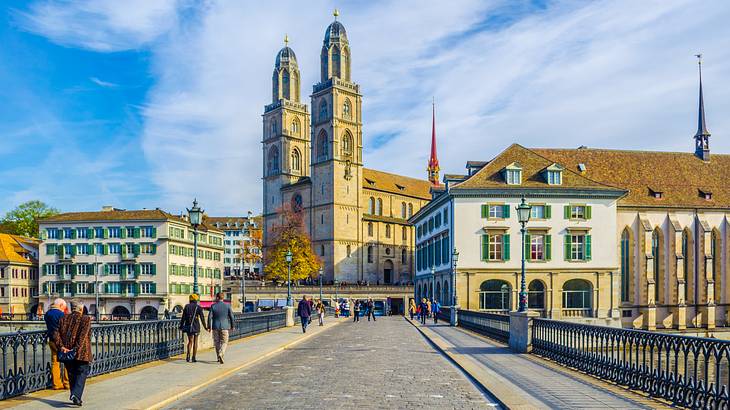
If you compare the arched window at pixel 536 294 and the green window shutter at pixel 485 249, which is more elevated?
the green window shutter at pixel 485 249

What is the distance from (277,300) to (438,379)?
78798 millimetres

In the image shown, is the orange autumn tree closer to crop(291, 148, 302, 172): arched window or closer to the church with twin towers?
the church with twin towers

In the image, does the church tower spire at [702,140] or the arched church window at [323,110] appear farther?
the arched church window at [323,110]

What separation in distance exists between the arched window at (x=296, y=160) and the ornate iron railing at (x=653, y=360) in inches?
4164

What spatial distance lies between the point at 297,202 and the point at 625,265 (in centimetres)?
6066

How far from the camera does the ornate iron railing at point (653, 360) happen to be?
10.6m

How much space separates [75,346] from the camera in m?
11.8

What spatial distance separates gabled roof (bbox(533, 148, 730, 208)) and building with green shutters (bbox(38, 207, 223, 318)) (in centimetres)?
4524

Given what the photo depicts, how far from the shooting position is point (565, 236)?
2266 inches

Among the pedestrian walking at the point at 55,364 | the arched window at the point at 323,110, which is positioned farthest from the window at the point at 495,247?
the arched window at the point at 323,110

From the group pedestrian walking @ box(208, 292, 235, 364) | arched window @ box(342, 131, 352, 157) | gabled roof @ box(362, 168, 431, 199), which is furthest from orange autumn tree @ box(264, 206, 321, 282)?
pedestrian walking @ box(208, 292, 235, 364)

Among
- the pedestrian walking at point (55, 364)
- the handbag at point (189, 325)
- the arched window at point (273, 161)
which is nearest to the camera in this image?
the pedestrian walking at point (55, 364)

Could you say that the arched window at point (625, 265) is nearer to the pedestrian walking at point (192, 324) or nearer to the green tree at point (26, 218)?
the pedestrian walking at point (192, 324)

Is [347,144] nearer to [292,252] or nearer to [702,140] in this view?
[292,252]
